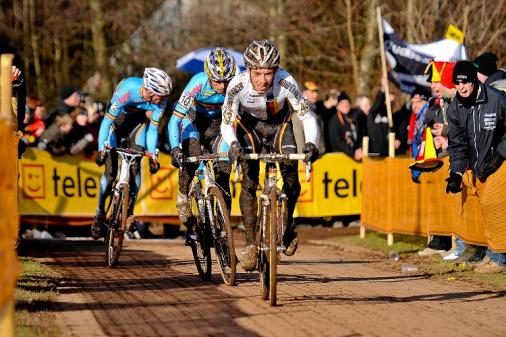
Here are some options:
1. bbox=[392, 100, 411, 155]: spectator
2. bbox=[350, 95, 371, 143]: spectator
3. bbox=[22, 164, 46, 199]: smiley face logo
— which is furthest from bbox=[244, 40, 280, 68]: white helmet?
bbox=[350, 95, 371, 143]: spectator

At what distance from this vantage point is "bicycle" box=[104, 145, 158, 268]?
573 inches

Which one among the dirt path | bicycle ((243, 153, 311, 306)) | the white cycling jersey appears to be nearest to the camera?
the dirt path

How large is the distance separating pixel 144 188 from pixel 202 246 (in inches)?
328

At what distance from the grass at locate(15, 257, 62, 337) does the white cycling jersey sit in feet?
7.64

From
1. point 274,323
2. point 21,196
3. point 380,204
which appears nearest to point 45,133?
point 21,196

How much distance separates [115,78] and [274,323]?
31.6m

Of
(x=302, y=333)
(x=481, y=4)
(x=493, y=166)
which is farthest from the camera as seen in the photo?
(x=481, y=4)

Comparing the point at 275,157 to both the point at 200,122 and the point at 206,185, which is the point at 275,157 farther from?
the point at 200,122

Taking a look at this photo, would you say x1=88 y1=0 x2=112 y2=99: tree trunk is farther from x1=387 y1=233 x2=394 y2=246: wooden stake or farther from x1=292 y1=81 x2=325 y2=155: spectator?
x1=387 y1=233 x2=394 y2=246: wooden stake

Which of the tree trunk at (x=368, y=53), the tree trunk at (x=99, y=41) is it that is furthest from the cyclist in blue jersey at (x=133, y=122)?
the tree trunk at (x=99, y=41)

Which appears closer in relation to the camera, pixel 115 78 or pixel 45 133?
pixel 45 133

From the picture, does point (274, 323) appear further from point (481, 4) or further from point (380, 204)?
point (481, 4)

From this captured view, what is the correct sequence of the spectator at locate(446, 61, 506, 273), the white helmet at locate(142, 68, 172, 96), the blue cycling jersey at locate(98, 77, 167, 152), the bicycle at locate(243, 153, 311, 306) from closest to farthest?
the bicycle at locate(243, 153, 311, 306) → the spectator at locate(446, 61, 506, 273) → the white helmet at locate(142, 68, 172, 96) → the blue cycling jersey at locate(98, 77, 167, 152)

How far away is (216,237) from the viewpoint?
41.2 feet
